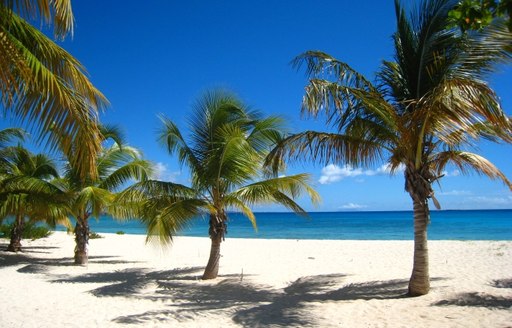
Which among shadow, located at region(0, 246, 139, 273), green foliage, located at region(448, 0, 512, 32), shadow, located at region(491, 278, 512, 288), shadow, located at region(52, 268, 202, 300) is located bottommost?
shadow, located at region(52, 268, 202, 300)

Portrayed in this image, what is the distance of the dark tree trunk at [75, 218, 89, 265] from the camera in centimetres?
1239

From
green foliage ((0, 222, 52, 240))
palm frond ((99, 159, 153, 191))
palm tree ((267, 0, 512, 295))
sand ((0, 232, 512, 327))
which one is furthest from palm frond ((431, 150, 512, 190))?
green foliage ((0, 222, 52, 240))

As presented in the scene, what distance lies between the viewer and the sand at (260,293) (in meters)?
6.09

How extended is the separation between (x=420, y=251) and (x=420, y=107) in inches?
98.1

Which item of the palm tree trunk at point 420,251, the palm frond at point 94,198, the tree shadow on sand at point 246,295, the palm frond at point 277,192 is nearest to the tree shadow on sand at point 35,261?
the palm frond at point 94,198

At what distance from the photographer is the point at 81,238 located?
12461mm

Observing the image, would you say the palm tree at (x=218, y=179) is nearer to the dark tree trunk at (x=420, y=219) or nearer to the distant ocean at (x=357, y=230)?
the distant ocean at (x=357, y=230)

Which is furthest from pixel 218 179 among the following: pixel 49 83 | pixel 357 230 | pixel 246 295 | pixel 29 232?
pixel 357 230

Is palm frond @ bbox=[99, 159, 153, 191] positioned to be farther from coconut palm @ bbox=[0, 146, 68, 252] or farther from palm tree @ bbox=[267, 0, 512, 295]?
palm tree @ bbox=[267, 0, 512, 295]

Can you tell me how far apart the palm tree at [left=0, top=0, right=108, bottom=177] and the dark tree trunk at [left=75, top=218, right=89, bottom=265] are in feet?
26.3

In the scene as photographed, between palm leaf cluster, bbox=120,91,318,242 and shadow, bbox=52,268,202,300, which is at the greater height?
palm leaf cluster, bbox=120,91,318,242

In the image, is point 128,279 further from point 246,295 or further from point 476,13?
point 476,13

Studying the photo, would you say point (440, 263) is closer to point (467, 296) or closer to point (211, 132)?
point (467, 296)

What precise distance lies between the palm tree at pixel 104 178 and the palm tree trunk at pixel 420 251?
311 inches
